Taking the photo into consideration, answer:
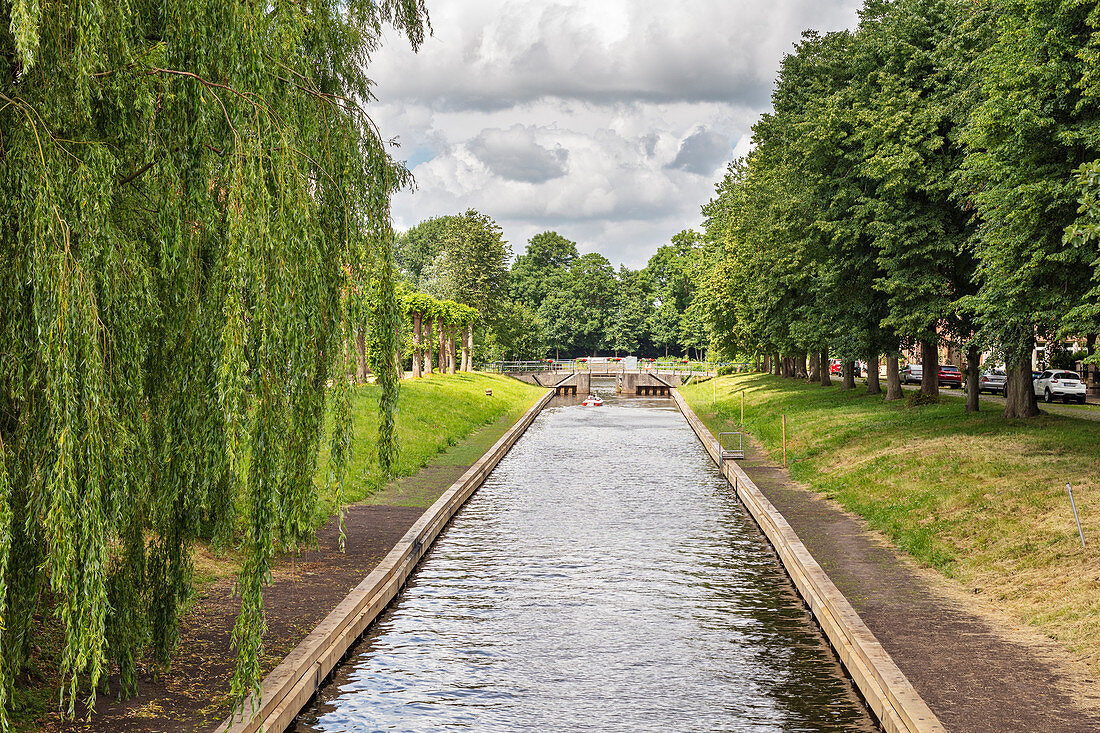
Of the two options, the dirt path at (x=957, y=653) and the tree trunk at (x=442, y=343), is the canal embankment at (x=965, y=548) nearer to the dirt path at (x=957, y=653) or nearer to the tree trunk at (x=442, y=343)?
the dirt path at (x=957, y=653)

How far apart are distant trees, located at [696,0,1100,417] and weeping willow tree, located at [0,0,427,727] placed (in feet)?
36.0

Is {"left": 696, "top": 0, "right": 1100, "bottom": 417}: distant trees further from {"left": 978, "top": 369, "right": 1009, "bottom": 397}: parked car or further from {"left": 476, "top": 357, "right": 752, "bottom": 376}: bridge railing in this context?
{"left": 476, "top": 357, "right": 752, "bottom": 376}: bridge railing

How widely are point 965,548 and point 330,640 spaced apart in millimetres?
10330

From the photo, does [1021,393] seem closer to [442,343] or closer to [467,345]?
[442,343]

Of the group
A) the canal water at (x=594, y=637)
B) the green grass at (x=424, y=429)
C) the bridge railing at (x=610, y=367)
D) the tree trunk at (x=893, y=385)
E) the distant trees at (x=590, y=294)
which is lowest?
the canal water at (x=594, y=637)

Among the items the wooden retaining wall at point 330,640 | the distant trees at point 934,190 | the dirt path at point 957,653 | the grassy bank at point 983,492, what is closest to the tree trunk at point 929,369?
the distant trees at point 934,190

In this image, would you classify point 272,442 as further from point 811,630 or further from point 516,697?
point 811,630

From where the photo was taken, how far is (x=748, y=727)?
11.1 m

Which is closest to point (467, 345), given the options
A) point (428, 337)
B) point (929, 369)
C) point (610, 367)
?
point (428, 337)

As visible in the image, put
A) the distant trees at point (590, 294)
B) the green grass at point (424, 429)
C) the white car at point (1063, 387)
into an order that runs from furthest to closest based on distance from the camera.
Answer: the distant trees at point (590, 294) → the white car at point (1063, 387) → the green grass at point (424, 429)

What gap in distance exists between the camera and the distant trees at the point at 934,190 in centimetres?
1953

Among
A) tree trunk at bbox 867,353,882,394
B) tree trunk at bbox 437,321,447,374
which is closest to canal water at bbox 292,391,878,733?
tree trunk at bbox 867,353,882,394

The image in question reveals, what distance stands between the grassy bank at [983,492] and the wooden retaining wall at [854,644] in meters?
1.88

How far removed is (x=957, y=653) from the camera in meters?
11.6
